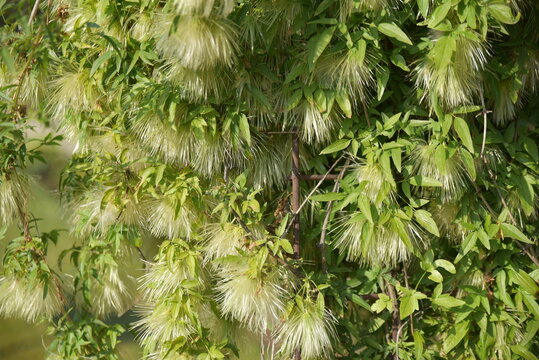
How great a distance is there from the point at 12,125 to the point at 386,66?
3.10 feet

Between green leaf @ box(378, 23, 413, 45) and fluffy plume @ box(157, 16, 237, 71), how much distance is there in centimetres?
32

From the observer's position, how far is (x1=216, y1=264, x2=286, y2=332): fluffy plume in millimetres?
1396

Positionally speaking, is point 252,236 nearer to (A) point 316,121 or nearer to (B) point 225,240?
(B) point 225,240

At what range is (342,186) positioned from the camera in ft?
4.79

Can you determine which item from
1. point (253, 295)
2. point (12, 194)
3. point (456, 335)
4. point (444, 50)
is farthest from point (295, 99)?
point (12, 194)

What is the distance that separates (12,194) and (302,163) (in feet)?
2.67

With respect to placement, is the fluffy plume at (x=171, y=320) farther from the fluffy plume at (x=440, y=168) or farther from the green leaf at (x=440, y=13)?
the green leaf at (x=440, y=13)

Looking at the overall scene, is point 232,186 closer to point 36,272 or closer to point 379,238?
point 379,238

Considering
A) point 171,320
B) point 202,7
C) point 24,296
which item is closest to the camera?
point 202,7

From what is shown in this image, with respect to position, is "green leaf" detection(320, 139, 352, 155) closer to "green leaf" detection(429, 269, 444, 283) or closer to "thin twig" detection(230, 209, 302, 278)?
"thin twig" detection(230, 209, 302, 278)

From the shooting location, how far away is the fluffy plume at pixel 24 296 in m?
1.67

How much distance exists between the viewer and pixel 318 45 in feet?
4.38

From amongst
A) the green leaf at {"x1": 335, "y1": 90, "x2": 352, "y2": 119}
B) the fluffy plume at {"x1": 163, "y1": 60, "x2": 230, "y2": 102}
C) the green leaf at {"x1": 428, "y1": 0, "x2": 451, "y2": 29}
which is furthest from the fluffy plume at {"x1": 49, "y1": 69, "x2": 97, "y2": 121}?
the green leaf at {"x1": 428, "y1": 0, "x2": 451, "y2": 29}

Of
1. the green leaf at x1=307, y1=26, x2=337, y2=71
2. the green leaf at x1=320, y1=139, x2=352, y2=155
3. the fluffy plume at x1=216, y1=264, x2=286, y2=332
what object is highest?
the green leaf at x1=307, y1=26, x2=337, y2=71
